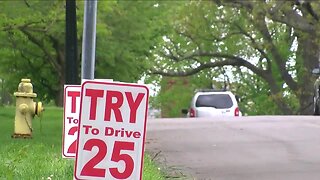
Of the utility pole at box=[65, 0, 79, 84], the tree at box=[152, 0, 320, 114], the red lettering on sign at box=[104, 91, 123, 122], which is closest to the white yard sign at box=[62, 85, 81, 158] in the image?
the red lettering on sign at box=[104, 91, 123, 122]

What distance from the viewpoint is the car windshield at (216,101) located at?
29.2m

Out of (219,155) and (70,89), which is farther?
(219,155)

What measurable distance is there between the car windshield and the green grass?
13529 millimetres

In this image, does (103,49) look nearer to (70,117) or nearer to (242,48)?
(242,48)

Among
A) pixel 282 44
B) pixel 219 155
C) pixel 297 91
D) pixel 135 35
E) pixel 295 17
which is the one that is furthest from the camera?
pixel 282 44

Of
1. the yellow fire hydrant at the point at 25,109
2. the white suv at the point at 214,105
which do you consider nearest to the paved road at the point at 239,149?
the yellow fire hydrant at the point at 25,109

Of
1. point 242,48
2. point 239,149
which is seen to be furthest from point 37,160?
point 242,48

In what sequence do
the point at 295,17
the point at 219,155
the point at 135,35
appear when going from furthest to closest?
the point at 295,17 < the point at 135,35 < the point at 219,155

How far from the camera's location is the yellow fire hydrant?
45.5 ft

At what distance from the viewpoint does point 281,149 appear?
43.7 ft

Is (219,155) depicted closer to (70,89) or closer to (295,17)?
(70,89)

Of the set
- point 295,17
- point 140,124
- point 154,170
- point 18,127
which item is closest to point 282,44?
point 295,17

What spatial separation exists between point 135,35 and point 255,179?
22.9 m

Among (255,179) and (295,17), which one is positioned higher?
(295,17)
